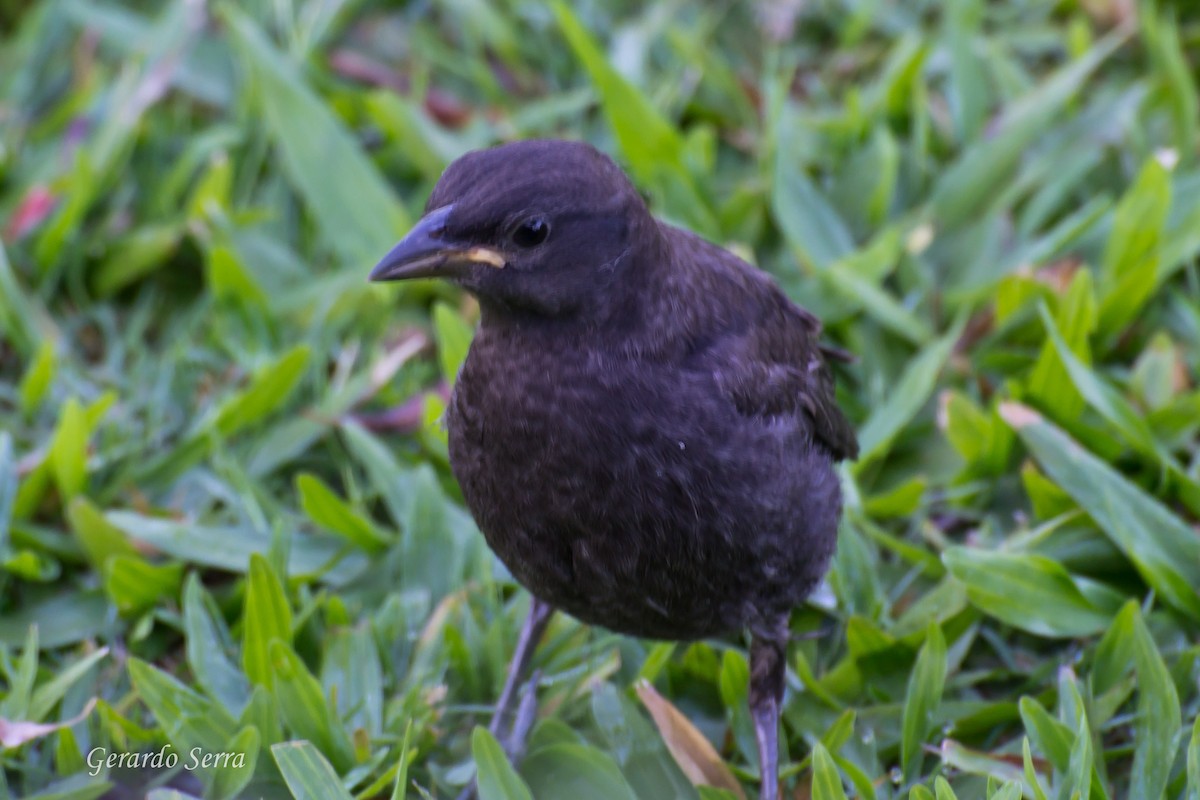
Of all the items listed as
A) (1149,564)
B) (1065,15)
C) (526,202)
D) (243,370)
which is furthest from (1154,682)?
(1065,15)

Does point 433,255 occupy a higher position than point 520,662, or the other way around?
point 433,255

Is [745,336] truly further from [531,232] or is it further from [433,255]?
[433,255]

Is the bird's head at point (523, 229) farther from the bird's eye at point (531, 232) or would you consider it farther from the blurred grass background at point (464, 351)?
the blurred grass background at point (464, 351)

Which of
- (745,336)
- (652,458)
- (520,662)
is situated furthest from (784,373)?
(520,662)

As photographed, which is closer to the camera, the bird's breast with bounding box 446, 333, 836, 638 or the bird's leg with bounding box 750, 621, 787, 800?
the bird's breast with bounding box 446, 333, 836, 638

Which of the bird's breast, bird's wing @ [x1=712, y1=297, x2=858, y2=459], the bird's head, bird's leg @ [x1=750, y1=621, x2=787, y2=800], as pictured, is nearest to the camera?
the bird's head

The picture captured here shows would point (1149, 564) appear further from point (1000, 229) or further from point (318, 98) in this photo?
point (318, 98)

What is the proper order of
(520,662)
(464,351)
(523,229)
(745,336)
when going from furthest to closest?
(464,351)
(520,662)
(745,336)
(523,229)

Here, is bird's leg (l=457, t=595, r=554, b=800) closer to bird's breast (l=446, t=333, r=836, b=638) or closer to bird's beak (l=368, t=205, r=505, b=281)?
bird's breast (l=446, t=333, r=836, b=638)

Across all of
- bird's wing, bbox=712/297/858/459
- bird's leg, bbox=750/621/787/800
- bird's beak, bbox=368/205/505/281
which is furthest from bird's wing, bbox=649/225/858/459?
bird's leg, bbox=750/621/787/800
